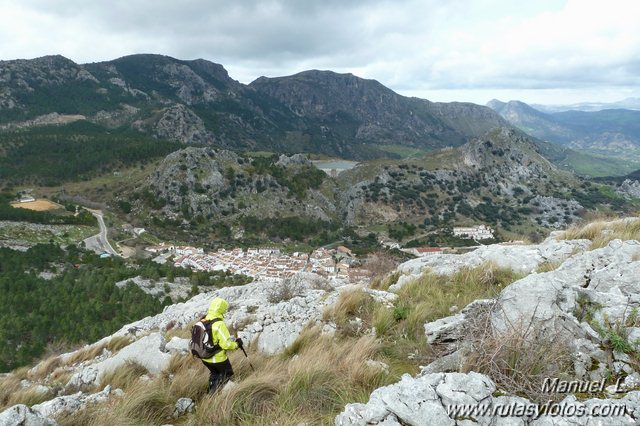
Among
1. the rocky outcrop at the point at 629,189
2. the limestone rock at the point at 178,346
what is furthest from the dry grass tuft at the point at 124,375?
the rocky outcrop at the point at 629,189

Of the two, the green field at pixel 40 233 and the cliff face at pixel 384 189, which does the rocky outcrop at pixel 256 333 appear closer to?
the green field at pixel 40 233

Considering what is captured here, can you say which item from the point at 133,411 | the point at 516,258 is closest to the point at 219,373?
the point at 133,411

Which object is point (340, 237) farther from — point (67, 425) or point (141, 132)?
point (141, 132)

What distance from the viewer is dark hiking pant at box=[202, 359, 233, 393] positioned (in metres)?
5.22

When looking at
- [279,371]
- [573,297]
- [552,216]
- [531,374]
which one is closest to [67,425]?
[279,371]

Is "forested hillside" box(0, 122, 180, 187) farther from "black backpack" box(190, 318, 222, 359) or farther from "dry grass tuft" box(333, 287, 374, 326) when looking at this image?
"black backpack" box(190, 318, 222, 359)

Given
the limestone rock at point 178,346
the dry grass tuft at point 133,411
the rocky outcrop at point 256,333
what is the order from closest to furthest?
1. the dry grass tuft at point 133,411
2. the rocky outcrop at point 256,333
3. the limestone rock at point 178,346

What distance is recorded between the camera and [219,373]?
5.39m

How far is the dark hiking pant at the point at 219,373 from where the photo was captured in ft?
17.1

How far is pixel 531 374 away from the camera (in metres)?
3.46

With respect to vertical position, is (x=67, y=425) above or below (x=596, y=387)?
below

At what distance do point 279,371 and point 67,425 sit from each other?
2.68 m

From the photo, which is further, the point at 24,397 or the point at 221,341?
the point at 24,397

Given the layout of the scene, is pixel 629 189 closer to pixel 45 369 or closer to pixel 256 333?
pixel 256 333
